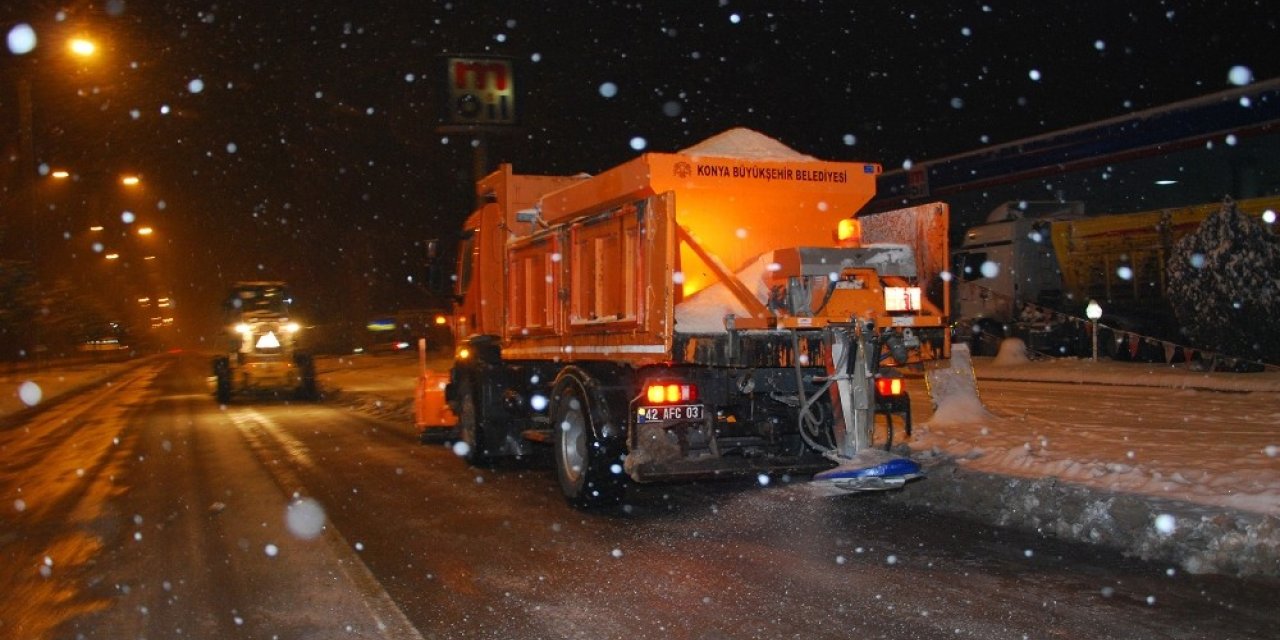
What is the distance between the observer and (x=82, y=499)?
33.2 ft

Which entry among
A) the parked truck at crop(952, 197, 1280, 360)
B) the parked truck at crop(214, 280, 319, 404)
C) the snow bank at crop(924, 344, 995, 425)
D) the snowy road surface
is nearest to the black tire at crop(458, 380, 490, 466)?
the snowy road surface

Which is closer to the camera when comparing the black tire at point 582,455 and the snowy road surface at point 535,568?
the snowy road surface at point 535,568

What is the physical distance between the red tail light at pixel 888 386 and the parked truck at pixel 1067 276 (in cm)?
1530

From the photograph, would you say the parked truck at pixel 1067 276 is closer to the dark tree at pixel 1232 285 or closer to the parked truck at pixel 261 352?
the dark tree at pixel 1232 285

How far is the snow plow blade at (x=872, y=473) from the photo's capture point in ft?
24.7

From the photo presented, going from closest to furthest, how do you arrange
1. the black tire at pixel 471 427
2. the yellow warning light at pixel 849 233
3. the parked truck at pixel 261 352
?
the yellow warning light at pixel 849 233, the black tire at pixel 471 427, the parked truck at pixel 261 352

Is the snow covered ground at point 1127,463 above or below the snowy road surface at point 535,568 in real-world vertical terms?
above

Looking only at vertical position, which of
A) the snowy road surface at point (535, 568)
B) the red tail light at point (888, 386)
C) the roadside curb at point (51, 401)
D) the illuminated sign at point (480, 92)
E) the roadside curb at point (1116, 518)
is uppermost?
the illuminated sign at point (480, 92)

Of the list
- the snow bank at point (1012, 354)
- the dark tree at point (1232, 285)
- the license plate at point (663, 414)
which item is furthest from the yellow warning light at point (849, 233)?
the snow bank at point (1012, 354)

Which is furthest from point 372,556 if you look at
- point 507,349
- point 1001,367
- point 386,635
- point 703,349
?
point 1001,367

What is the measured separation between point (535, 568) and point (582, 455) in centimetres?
213

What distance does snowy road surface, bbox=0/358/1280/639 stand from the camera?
5578 mm

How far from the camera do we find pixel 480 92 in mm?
18672

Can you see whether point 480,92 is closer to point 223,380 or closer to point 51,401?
point 223,380
